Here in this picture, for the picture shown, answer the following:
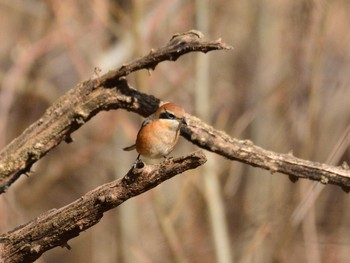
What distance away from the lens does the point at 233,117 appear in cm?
504

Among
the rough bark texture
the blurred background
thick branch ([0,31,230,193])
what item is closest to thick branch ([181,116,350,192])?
the rough bark texture

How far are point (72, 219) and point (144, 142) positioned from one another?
0.29m

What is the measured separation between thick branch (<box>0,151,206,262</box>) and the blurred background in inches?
45.5

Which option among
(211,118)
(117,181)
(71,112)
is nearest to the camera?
(117,181)

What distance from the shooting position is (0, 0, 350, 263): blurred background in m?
3.05

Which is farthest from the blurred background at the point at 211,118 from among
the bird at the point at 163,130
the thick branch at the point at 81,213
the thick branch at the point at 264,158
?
the thick branch at the point at 81,213

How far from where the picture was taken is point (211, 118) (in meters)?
4.34

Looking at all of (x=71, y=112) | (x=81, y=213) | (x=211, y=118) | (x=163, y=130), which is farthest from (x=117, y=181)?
(x=211, y=118)

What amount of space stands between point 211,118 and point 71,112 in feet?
8.10

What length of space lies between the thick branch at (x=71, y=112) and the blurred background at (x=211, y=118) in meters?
0.95

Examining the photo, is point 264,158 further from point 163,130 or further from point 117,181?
point 117,181

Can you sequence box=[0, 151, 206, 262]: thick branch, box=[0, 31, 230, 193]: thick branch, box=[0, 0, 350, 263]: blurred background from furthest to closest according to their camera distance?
box=[0, 0, 350, 263]: blurred background < box=[0, 31, 230, 193]: thick branch < box=[0, 151, 206, 262]: thick branch

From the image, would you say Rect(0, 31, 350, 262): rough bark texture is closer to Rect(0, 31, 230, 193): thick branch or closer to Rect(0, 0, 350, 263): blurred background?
Rect(0, 31, 230, 193): thick branch

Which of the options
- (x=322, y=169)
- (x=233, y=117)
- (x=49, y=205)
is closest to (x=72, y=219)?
(x=322, y=169)
